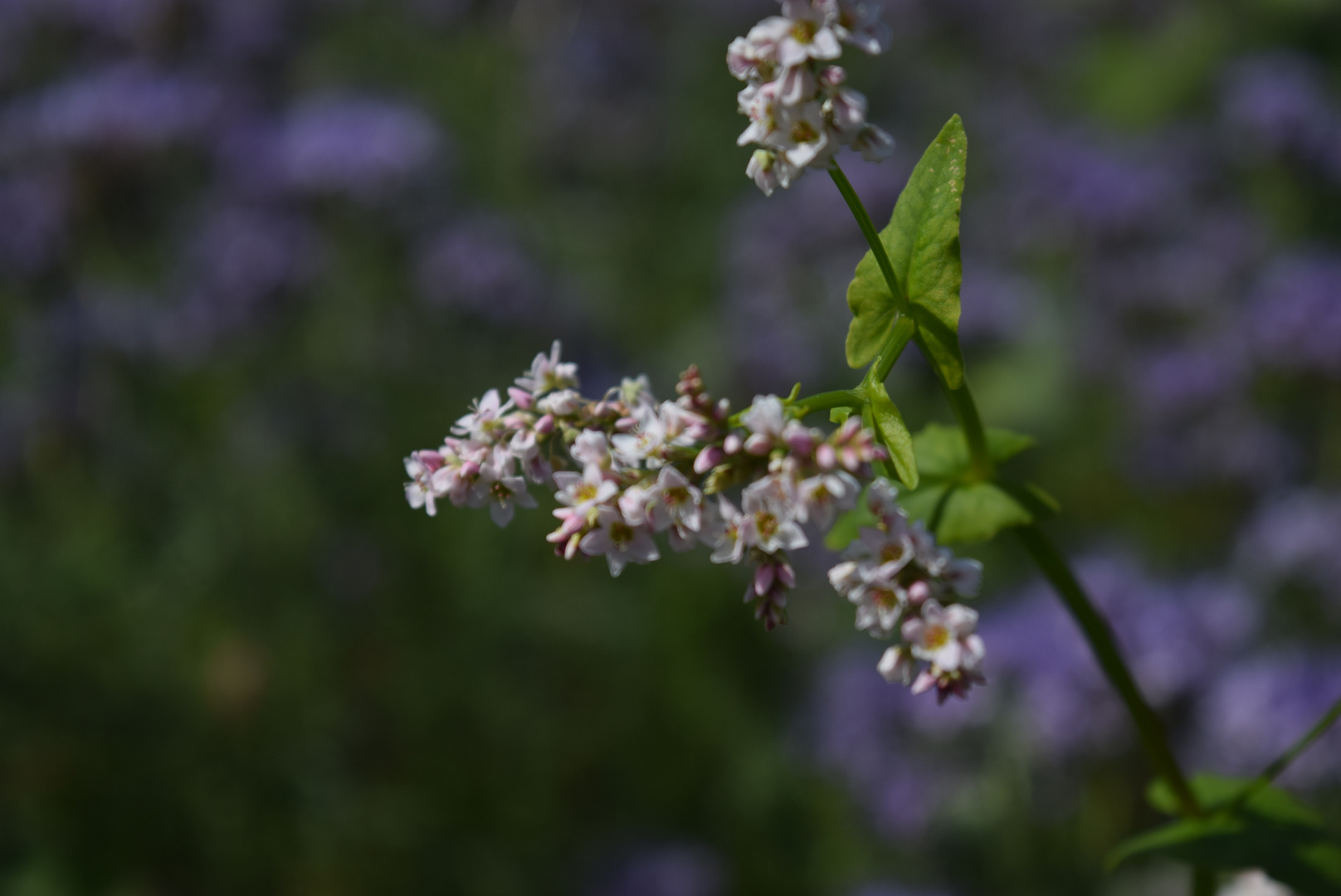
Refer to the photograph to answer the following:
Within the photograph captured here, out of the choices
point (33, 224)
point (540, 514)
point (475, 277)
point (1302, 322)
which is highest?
point (33, 224)

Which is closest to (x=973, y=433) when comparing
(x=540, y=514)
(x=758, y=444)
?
(x=758, y=444)

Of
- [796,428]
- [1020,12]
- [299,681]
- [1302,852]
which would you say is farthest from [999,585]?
[1020,12]

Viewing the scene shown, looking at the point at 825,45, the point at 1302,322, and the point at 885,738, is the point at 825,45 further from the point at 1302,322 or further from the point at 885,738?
the point at 1302,322

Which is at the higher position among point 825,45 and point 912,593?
point 825,45

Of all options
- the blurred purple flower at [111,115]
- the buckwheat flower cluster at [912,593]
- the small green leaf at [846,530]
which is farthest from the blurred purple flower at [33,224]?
the buckwheat flower cluster at [912,593]

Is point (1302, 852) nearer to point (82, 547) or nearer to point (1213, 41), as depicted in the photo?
point (82, 547)

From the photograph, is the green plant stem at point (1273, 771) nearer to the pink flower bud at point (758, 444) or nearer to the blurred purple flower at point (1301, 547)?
the pink flower bud at point (758, 444)
